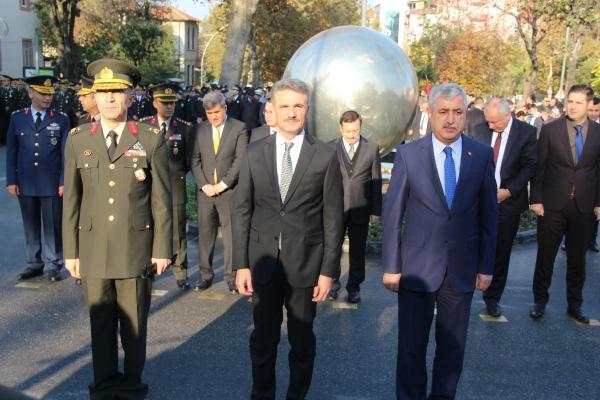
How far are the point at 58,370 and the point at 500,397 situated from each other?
3.15 metres

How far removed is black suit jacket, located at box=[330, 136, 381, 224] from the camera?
6457 mm

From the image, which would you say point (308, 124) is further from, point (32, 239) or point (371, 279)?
point (32, 239)

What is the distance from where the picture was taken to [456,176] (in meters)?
3.92

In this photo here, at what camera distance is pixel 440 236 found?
390 cm

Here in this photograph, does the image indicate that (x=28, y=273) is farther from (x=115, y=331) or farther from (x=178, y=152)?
(x=115, y=331)

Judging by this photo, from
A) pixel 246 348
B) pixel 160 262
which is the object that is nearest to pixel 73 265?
pixel 160 262

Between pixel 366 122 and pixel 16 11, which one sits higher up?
pixel 16 11

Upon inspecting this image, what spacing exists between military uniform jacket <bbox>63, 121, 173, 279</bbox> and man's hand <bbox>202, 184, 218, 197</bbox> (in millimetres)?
2602

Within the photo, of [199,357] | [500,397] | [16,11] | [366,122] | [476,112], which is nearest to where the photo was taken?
[500,397]

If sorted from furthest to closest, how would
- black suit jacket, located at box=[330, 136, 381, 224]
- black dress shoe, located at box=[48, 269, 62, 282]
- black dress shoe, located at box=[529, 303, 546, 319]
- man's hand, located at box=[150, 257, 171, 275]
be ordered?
black dress shoe, located at box=[48, 269, 62, 282] < black suit jacket, located at box=[330, 136, 381, 224] < black dress shoe, located at box=[529, 303, 546, 319] < man's hand, located at box=[150, 257, 171, 275]

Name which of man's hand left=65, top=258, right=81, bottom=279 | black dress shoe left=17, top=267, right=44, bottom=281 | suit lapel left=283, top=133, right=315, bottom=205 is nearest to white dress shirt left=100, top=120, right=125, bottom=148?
man's hand left=65, top=258, right=81, bottom=279

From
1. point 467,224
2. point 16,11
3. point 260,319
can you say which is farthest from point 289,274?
point 16,11

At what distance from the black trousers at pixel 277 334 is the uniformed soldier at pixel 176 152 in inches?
119

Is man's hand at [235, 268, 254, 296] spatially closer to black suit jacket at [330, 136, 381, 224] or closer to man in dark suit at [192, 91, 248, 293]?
black suit jacket at [330, 136, 381, 224]
